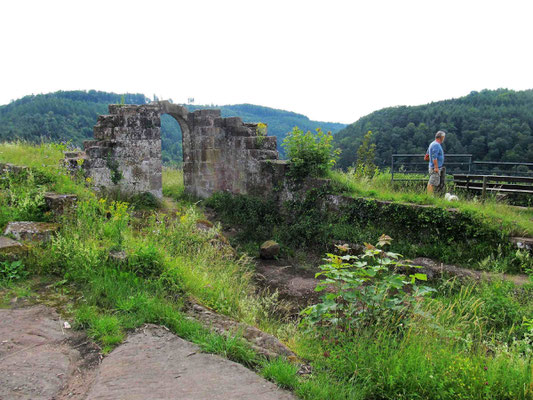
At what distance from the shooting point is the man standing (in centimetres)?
938

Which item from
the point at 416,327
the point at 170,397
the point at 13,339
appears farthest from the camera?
the point at 416,327

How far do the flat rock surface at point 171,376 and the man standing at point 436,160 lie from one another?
26.0ft

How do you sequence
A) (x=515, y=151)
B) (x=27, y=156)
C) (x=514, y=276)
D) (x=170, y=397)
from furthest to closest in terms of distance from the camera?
(x=515, y=151)
(x=27, y=156)
(x=514, y=276)
(x=170, y=397)

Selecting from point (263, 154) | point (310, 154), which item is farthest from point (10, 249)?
point (263, 154)

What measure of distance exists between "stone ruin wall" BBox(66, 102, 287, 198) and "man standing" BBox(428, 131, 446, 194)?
3643mm

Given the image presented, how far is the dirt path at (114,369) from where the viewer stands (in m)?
2.63

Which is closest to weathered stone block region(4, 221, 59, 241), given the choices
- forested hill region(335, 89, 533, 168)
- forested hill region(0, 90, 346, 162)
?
forested hill region(0, 90, 346, 162)

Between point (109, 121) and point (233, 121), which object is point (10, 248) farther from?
point (233, 121)

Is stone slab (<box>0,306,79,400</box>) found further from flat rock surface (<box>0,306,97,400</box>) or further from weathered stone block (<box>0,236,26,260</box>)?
weathered stone block (<box>0,236,26,260</box>)

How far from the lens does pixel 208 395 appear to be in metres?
2.62

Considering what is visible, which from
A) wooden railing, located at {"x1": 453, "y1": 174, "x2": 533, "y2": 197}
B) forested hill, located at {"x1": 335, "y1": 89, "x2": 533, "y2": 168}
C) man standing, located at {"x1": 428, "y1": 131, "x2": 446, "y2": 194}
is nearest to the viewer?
wooden railing, located at {"x1": 453, "y1": 174, "x2": 533, "y2": 197}

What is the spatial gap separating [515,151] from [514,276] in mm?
15590

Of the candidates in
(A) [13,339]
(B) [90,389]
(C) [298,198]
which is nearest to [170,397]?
(B) [90,389]

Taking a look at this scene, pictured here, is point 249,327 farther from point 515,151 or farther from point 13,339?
point 515,151
